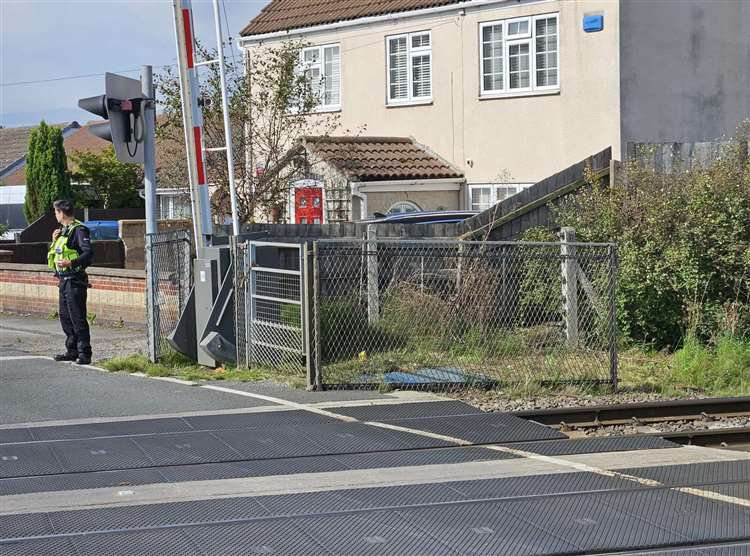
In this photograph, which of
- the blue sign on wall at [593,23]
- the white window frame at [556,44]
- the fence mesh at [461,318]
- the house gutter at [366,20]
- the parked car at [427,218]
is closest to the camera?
the fence mesh at [461,318]

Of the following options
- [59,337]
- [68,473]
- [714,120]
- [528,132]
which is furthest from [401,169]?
[68,473]

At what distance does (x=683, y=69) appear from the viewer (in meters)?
23.1

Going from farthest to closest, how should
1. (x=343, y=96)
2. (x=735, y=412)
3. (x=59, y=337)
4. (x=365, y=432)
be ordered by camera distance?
(x=343, y=96) → (x=59, y=337) → (x=735, y=412) → (x=365, y=432)

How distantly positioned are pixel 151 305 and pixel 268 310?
1631mm

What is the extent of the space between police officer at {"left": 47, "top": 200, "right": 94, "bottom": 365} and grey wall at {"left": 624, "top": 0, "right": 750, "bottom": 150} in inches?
480

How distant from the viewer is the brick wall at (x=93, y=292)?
1836cm

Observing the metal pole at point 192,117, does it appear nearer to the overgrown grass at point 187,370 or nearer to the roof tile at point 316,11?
the overgrown grass at point 187,370

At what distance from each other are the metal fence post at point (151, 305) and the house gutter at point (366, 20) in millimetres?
12238

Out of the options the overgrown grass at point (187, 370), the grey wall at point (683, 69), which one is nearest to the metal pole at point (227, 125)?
the overgrown grass at point (187, 370)

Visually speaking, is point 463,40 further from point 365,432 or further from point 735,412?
point 365,432

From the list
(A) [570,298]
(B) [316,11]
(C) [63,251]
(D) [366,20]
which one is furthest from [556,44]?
(C) [63,251]

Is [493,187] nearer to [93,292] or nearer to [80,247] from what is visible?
[93,292]

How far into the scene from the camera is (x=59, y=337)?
17.4 m

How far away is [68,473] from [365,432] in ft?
8.38
